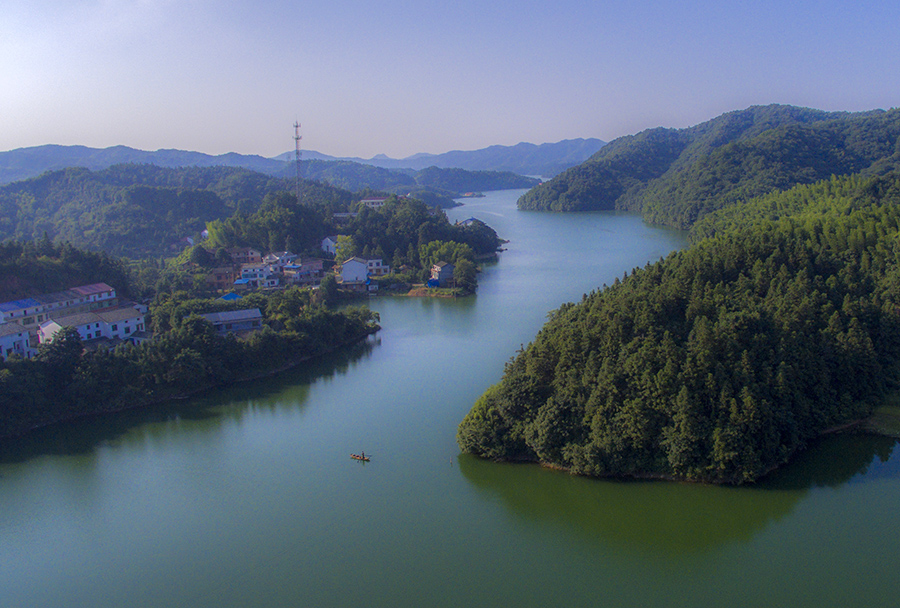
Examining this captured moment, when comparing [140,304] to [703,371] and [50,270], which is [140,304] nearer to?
[50,270]

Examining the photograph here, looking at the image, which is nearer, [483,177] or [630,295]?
[630,295]

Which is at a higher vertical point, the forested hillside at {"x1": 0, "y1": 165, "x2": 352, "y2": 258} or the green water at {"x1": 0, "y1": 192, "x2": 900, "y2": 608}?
the forested hillside at {"x1": 0, "y1": 165, "x2": 352, "y2": 258}

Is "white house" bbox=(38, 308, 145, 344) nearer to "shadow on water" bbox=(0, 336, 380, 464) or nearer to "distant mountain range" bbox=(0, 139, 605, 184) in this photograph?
"shadow on water" bbox=(0, 336, 380, 464)

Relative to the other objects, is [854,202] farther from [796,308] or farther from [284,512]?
[284,512]

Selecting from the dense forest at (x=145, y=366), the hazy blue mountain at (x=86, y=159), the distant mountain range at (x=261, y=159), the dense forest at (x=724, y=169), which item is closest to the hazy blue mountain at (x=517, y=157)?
the distant mountain range at (x=261, y=159)

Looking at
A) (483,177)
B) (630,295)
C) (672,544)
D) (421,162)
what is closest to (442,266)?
(630,295)

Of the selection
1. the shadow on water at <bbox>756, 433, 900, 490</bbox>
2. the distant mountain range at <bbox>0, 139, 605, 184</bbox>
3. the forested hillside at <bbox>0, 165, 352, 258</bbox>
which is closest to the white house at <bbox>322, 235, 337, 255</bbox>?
the forested hillside at <bbox>0, 165, 352, 258</bbox>

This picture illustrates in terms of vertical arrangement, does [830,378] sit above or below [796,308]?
below
